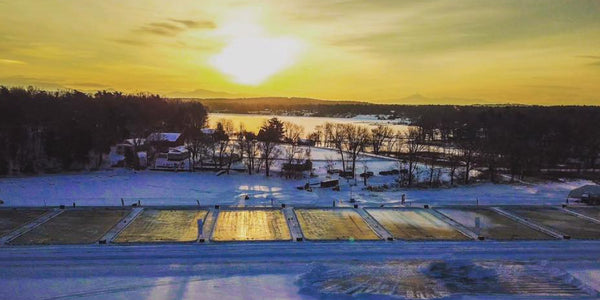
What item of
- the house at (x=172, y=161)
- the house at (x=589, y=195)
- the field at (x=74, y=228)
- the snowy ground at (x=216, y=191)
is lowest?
the field at (x=74, y=228)

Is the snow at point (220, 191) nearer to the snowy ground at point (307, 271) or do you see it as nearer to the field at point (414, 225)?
the field at point (414, 225)

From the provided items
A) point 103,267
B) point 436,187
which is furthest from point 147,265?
point 436,187

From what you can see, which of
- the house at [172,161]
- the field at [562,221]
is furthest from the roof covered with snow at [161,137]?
the field at [562,221]

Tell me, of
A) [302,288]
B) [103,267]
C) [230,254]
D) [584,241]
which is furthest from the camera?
[584,241]

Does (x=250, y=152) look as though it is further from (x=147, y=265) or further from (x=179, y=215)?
(x=147, y=265)

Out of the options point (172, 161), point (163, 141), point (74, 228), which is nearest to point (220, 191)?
point (172, 161)

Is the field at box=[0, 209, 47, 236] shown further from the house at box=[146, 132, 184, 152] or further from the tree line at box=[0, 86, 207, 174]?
the house at box=[146, 132, 184, 152]

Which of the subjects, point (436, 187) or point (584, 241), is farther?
point (436, 187)

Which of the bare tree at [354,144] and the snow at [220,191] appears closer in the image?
the snow at [220,191]
